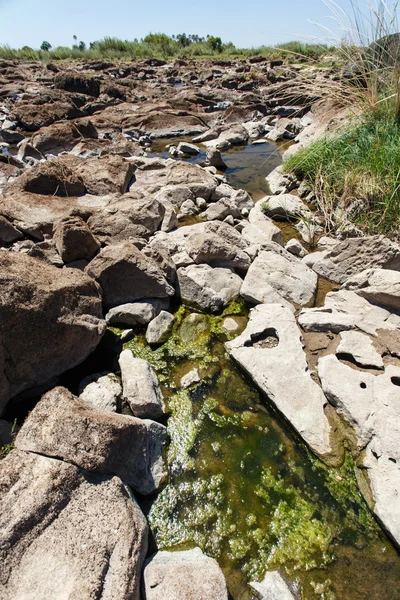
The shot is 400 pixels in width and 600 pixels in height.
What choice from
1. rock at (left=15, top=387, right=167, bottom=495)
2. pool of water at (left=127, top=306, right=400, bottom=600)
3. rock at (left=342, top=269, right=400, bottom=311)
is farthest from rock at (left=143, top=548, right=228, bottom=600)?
rock at (left=342, top=269, right=400, bottom=311)

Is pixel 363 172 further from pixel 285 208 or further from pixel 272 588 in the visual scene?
pixel 272 588

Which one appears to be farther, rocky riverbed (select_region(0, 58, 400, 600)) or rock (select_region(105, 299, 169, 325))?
rock (select_region(105, 299, 169, 325))

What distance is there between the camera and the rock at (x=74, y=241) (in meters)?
4.44

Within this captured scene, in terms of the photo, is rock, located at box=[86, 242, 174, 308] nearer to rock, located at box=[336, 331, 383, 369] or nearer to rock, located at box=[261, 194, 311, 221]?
rock, located at box=[336, 331, 383, 369]

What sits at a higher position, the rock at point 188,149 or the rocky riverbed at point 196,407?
the rock at point 188,149

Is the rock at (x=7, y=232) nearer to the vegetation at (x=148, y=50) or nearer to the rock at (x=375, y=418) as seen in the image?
the rock at (x=375, y=418)

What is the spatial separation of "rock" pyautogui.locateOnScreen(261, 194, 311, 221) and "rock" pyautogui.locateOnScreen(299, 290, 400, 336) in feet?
8.80

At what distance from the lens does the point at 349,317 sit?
12.5ft

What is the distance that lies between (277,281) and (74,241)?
2671 millimetres

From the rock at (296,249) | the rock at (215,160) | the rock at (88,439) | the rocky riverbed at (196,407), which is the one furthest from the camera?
the rock at (215,160)

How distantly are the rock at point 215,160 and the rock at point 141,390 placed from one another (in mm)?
7154

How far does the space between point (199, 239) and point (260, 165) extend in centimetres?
560

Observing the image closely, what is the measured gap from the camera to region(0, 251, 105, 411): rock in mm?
2924

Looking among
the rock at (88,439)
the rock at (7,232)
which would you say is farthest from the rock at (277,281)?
the rock at (7,232)
